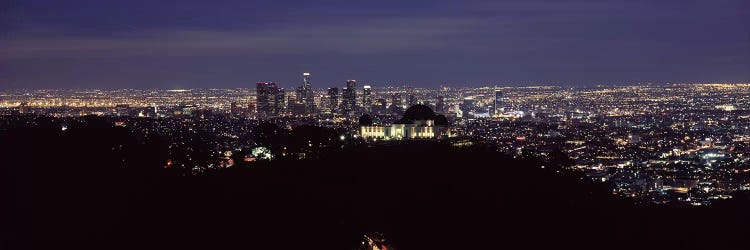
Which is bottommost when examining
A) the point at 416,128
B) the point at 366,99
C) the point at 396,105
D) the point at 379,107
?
the point at 416,128

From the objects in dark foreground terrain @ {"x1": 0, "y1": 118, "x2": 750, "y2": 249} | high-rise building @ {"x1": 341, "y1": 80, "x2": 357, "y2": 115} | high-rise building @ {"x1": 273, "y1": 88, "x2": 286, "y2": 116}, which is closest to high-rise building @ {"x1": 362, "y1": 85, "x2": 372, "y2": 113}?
high-rise building @ {"x1": 341, "y1": 80, "x2": 357, "y2": 115}

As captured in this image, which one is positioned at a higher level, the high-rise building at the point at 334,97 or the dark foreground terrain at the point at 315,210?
the high-rise building at the point at 334,97

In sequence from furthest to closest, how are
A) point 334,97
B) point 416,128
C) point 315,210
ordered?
1. point 334,97
2. point 416,128
3. point 315,210

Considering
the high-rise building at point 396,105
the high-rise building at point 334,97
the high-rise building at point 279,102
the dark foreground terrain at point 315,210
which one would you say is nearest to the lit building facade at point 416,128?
the dark foreground terrain at point 315,210

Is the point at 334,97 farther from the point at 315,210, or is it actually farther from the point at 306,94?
the point at 315,210

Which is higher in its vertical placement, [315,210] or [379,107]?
[379,107]

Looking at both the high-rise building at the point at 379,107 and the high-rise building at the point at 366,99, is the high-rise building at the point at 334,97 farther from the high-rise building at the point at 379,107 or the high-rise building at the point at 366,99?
the high-rise building at the point at 379,107

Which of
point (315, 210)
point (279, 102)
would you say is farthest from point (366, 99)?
point (315, 210)

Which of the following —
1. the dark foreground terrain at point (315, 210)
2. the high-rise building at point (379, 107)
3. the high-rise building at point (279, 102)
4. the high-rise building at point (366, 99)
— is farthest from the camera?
the high-rise building at point (366, 99)

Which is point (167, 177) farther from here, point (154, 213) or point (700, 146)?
point (700, 146)
